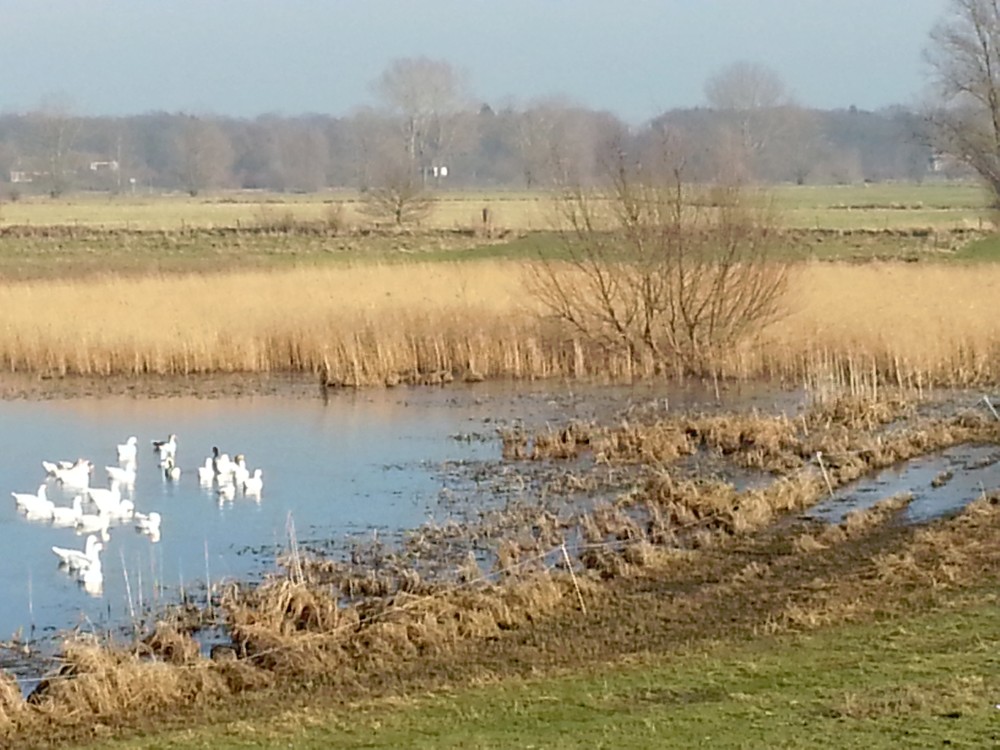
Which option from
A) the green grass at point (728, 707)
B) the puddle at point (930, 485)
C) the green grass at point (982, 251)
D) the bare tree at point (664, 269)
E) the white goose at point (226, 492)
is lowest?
the puddle at point (930, 485)

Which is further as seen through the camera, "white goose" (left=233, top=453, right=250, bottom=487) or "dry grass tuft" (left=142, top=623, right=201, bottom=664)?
"white goose" (left=233, top=453, right=250, bottom=487)

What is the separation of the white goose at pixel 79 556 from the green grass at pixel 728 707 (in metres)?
4.23

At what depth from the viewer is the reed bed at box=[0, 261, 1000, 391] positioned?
22344 mm

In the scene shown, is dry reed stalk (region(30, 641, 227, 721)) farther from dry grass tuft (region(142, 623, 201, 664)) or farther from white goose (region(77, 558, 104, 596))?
white goose (region(77, 558, 104, 596))

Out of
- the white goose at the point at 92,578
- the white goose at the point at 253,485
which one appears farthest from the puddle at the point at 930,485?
the white goose at the point at 92,578

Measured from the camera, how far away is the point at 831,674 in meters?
8.03

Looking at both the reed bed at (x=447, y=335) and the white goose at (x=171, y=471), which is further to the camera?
the reed bed at (x=447, y=335)

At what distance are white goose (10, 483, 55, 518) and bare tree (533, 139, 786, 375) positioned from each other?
10423 mm

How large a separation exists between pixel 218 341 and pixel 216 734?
57.2 feet

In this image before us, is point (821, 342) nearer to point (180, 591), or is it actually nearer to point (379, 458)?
point (379, 458)

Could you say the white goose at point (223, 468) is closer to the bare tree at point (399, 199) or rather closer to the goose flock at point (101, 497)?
the goose flock at point (101, 497)

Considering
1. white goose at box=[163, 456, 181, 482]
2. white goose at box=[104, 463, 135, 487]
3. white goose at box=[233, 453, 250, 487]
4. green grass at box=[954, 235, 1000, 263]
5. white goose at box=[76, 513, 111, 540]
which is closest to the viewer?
white goose at box=[76, 513, 111, 540]

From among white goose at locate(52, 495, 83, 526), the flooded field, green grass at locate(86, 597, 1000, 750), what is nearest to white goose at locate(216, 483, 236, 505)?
the flooded field

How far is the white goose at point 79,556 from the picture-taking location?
12.0 m
